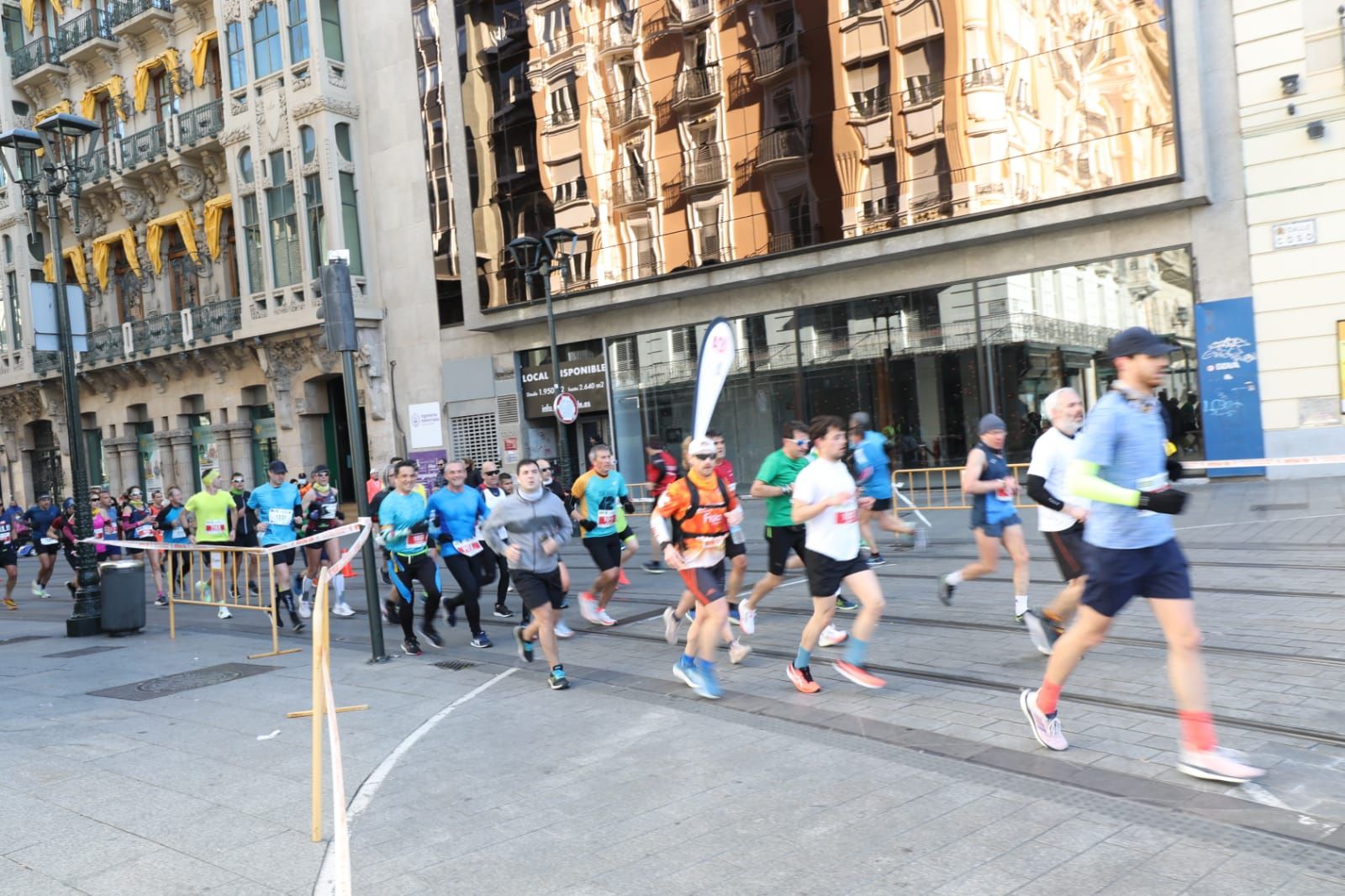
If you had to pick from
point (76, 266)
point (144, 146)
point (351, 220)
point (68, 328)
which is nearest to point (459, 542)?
point (68, 328)

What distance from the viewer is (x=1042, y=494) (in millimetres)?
7004

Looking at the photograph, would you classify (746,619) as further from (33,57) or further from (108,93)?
(33,57)

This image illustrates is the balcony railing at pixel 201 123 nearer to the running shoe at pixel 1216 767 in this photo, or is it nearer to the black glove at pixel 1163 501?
the black glove at pixel 1163 501

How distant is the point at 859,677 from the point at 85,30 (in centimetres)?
3849

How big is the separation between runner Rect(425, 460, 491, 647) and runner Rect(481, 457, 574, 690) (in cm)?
180

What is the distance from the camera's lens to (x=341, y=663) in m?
9.11

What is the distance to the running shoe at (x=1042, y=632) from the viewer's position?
23.6 feet

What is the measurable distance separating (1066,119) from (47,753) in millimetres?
18205

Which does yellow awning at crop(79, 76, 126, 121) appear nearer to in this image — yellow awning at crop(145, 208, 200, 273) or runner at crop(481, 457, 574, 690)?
→ yellow awning at crop(145, 208, 200, 273)

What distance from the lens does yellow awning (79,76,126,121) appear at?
3481 centimetres

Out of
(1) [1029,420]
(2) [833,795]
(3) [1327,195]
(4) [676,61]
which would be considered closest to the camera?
(2) [833,795]

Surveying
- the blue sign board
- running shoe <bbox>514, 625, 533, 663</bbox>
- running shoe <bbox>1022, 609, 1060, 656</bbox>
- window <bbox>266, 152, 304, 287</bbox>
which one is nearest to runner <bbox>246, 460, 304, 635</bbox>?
running shoe <bbox>514, 625, 533, 663</bbox>

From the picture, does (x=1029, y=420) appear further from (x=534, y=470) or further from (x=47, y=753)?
(x=47, y=753)

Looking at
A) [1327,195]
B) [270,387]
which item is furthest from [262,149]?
[1327,195]
